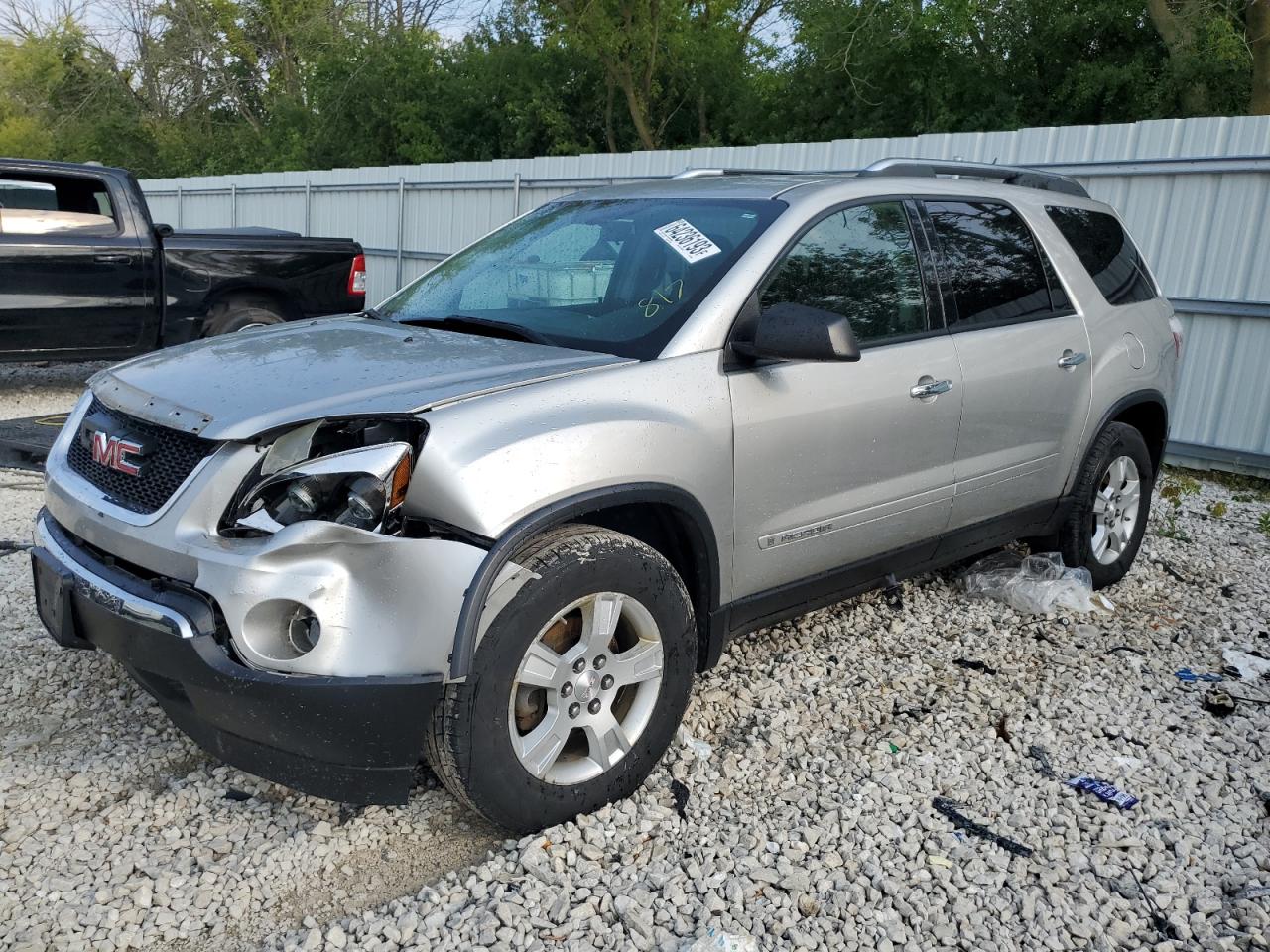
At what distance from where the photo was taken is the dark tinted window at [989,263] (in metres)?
4.16

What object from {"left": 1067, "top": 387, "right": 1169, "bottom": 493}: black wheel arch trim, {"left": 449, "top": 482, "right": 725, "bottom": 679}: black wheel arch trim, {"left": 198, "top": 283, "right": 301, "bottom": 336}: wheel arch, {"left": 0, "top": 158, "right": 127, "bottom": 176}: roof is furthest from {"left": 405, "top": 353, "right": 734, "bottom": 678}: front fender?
{"left": 0, "top": 158, "right": 127, "bottom": 176}: roof

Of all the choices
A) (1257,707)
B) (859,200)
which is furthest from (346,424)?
(1257,707)

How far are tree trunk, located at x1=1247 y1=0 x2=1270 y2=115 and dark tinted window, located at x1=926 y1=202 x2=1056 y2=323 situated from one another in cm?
1232

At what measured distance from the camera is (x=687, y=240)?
3631mm

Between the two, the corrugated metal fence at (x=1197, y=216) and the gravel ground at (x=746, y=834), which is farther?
the corrugated metal fence at (x=1197, y=216)

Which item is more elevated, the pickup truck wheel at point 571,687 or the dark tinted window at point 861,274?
the dark tinted window at point 861,274

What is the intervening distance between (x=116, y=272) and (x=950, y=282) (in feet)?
22.8

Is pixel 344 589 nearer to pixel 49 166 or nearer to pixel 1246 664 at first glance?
pixel 1246 664

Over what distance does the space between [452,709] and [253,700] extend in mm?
453

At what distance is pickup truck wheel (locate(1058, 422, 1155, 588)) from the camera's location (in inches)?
193

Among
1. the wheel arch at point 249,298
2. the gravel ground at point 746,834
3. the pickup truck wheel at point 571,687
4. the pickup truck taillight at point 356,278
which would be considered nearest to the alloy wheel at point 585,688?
the pickup truck wheel at point 571,687

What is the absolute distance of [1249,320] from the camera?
312 inches

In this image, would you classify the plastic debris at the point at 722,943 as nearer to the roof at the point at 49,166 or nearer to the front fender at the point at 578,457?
the front fender at the point at 578,457

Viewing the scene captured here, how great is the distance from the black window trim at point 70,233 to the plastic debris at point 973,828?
25.7 ft
